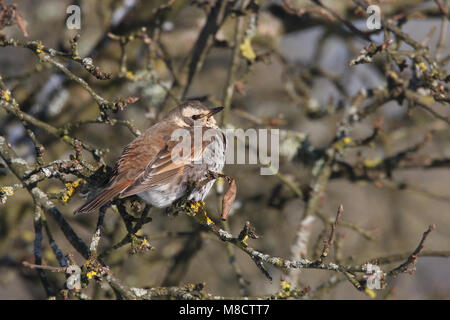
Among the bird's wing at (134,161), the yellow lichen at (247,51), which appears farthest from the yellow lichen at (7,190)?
the yellow lichen at (247,51)

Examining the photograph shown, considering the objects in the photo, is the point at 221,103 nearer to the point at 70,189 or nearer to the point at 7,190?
the point at 70,189

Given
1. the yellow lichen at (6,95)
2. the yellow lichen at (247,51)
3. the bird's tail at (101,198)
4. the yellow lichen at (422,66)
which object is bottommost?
the bird's tail at (101,198)

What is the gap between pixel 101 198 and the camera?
359cm

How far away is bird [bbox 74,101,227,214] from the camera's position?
12.6 ft

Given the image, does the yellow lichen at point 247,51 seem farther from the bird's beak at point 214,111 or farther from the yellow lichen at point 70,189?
the yellow lichen at point 70,189

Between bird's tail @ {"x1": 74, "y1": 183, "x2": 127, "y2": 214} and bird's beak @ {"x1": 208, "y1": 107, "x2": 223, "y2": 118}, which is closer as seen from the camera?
bird's tail @ {"x1": 74, "y1": 183, "x2": 127, "y2": 214}

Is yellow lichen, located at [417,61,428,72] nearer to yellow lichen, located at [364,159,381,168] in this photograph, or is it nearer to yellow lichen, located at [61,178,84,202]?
yellow lichen, located at [364,159,381,168]

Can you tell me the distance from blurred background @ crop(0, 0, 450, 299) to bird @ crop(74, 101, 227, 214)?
578 millimetres

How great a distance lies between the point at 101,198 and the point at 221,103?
187 cm

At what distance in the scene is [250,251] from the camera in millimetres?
3033

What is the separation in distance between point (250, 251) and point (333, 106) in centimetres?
330

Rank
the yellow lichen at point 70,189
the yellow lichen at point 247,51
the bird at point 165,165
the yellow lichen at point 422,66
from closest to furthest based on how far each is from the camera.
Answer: the yellow lichen at point 70,189 < the bird at point 165,165 < the yellow lichen at point 422,66 < the yellow lichen at point 247,51

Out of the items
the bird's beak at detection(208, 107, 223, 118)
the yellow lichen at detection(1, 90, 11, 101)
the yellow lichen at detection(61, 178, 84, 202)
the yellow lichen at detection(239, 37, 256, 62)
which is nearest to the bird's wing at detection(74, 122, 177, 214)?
the yellow lichen at detection(61, 178, 84, 202)

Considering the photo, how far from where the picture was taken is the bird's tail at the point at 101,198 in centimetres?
353
